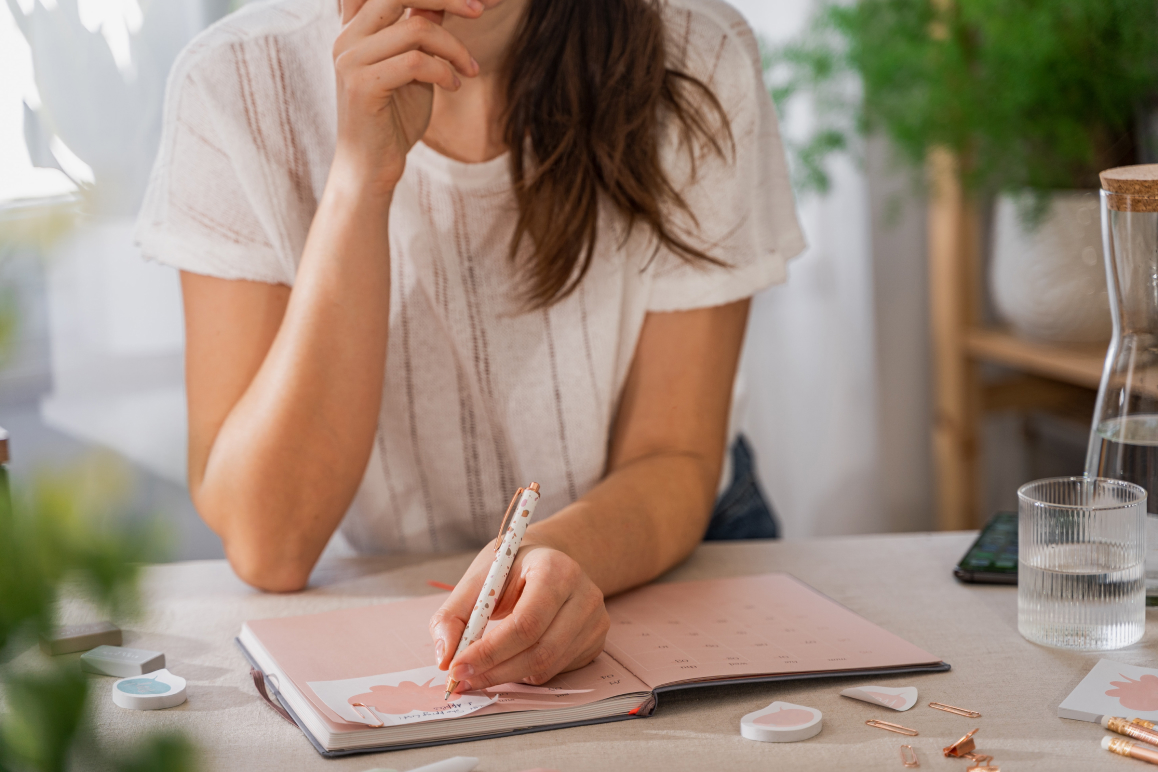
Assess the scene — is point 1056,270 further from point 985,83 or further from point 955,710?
point 955,710

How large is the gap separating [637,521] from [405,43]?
15.8 inches

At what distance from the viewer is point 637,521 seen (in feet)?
2.68

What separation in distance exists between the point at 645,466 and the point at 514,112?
35cm

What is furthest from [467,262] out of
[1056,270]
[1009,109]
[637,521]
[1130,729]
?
[1056,270]

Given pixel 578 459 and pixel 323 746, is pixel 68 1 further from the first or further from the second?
pixel 323 746

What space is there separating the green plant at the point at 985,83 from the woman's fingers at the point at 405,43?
101cm

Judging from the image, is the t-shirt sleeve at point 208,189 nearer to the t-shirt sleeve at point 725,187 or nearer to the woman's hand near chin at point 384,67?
the woman's hand near chin at point 384,67

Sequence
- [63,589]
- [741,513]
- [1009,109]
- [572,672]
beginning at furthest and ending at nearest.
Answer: [1009,109]
[741,513]
[572,672]
[63,589]

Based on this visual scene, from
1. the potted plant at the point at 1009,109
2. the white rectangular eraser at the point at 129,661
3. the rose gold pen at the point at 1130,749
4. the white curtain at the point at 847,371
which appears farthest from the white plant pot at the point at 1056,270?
the white rectangular eraser at the point at 129,661

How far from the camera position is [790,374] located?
1960mm

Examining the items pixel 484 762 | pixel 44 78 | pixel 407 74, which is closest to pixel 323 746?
pixel 484 762

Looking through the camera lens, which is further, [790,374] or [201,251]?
[790,374]

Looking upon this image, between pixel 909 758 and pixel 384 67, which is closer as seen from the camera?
pixel 909 758

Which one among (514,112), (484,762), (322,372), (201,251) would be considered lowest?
(484,762)
